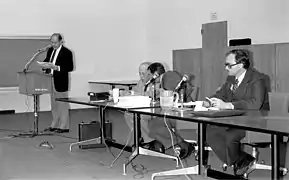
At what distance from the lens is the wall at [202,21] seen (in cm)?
748

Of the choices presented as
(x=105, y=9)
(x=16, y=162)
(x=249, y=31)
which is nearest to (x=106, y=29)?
(x=105, y=9)

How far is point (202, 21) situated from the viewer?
332 inches

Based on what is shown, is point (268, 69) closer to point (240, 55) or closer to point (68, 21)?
point (240, 55)

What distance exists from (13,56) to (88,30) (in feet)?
5.73

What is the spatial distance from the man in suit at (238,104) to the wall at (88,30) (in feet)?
21.7

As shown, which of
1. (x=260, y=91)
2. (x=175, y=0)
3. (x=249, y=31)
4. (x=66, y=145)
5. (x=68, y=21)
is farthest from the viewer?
(x=68, y=21)

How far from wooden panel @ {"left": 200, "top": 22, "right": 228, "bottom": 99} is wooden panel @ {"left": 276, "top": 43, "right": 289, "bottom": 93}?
1096mm

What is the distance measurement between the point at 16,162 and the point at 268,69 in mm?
3259

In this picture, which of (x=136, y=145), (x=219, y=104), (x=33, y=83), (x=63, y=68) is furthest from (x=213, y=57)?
(x=219, y=104)

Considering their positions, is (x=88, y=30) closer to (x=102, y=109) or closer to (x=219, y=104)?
(x=102, y=109)

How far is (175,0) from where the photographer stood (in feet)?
30.3

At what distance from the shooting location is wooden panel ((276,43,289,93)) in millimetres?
5848

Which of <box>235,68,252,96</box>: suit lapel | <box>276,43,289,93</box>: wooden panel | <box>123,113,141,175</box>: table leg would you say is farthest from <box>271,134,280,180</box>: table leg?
<box>276,43,289,93</box>: wooden panel

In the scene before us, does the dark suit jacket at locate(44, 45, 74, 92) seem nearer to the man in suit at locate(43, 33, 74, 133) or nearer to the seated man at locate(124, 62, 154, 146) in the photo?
the man in suit at locate(43, 33, 74, 133)
